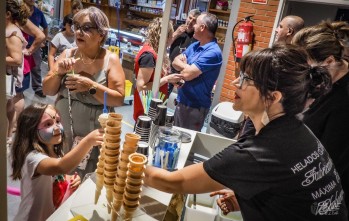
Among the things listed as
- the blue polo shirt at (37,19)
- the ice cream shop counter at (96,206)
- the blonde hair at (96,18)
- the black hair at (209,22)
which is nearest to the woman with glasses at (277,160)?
the ice cream shop counter at (96,206)

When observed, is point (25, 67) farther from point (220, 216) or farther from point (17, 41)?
point (220, 216)

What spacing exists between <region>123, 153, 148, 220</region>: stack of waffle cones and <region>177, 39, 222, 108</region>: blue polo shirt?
7.22 feet

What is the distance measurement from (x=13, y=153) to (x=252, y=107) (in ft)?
4.38

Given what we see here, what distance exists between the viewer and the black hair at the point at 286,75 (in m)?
1.11

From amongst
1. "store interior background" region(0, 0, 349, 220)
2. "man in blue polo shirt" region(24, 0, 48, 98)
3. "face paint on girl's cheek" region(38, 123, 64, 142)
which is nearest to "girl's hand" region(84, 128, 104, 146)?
"face paint on girl's cheek" region(38, 123, 64, 142)

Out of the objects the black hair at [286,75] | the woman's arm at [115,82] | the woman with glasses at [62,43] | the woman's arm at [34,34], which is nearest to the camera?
the black hair at [286,75]

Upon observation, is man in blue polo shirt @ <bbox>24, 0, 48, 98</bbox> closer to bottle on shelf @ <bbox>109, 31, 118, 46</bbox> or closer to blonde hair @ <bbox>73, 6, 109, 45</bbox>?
bottle on shelf @ <bbox>109, 31, 118, 46</bbox>

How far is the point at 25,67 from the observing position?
389 cm

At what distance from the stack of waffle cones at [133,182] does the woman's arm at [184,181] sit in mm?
197

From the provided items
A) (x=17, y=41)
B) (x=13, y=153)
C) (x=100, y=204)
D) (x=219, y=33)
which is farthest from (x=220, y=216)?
(x=219, y=33)

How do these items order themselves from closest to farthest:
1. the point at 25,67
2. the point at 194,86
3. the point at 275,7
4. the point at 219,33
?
the point at 194,86, the point at 25,67, the point at 275,7, the point at 219,33

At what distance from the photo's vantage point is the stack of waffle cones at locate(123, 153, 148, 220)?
0.98 meters

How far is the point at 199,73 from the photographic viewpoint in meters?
3.09

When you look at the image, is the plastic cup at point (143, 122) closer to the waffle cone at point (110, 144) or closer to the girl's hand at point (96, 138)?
the girl's hand at point (96, 138)
